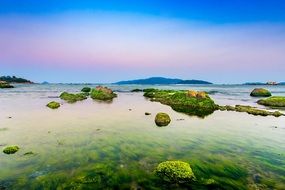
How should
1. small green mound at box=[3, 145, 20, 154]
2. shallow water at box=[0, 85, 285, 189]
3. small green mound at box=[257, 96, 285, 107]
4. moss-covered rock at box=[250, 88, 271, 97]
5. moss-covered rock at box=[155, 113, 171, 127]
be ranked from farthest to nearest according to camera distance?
moss-covered rock at box=[250, 88, 271, 97] < small green mound at box=[257, 96, 285, 107] < moss-covered rock at box=[155, 113, 171, 127] < small green mound at box=[3, 145, 20, 154] < shallow water at box=[0, 85, 285, 189]

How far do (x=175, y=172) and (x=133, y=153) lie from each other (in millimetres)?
3741

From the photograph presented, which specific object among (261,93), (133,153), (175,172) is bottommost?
(133,153)

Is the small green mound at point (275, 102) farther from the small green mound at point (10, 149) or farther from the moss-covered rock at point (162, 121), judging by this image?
the small green mound at point (10, 149)

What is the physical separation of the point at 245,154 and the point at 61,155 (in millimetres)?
10147

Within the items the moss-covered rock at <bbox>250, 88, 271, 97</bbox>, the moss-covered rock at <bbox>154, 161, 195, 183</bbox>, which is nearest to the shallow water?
the moss-covered rock at <bbox>154, 161, 195, 183</bbox>

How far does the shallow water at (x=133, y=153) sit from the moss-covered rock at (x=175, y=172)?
1.36 ft

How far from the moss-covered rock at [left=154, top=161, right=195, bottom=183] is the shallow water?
0.41 meters

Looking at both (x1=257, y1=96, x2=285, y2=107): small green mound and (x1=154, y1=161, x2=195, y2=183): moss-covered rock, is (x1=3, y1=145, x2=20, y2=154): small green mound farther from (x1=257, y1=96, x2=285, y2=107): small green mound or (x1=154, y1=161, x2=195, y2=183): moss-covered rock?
(x1=257, y1=96, x2=285, y2=107): small green mound

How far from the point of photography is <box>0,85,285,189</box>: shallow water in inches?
402

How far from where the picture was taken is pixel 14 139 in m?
16.4

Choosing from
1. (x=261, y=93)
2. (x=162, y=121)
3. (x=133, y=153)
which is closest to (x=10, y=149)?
(x=133, y=153)

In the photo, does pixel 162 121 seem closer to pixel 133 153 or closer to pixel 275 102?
pixel 133 153

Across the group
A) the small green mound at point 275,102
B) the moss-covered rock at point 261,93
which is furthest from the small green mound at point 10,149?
the moss-covered rock at point 261,93

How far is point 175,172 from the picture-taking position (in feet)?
34.9
